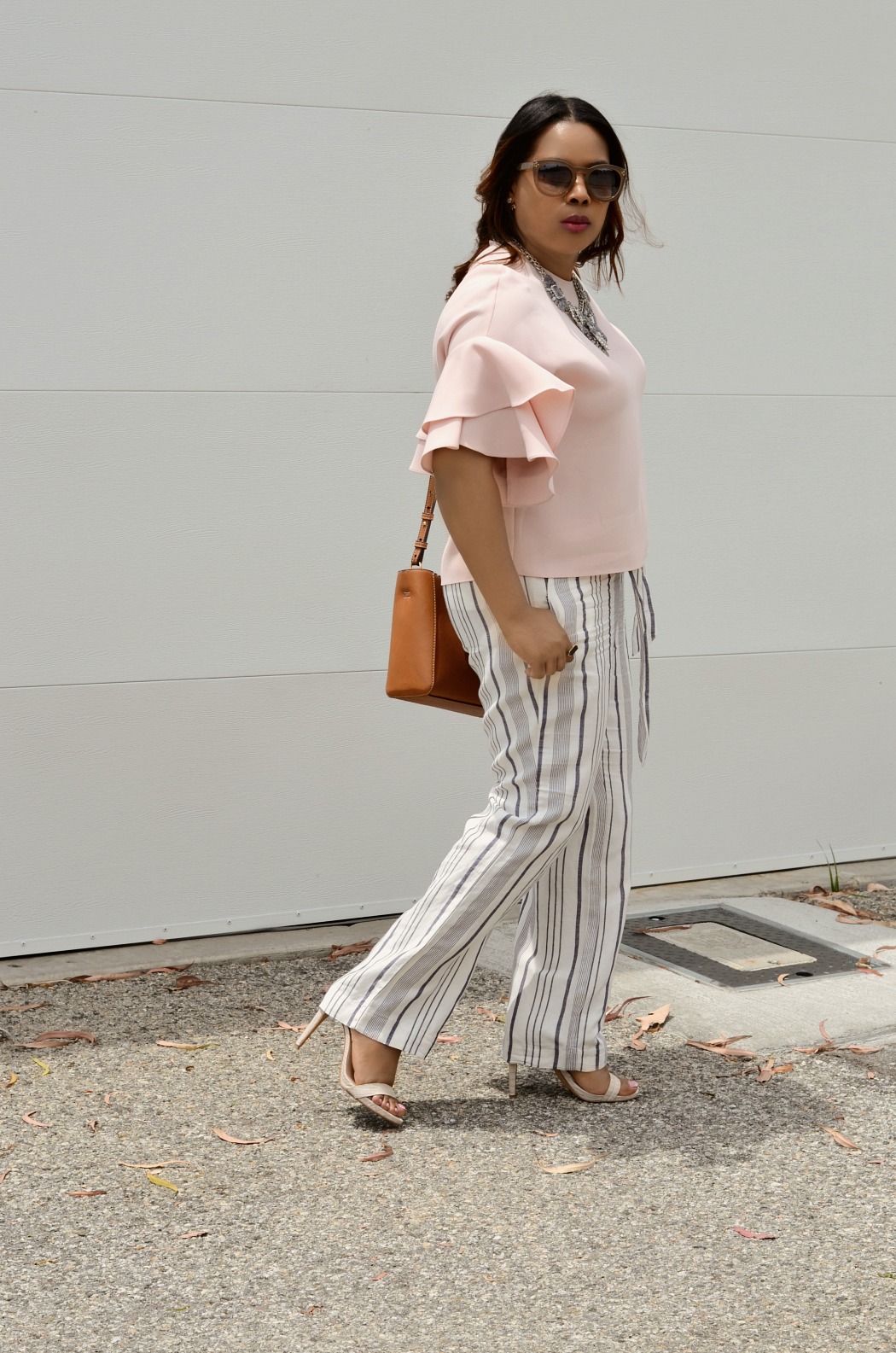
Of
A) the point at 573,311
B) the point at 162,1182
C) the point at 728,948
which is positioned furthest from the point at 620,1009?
the point at 573,311

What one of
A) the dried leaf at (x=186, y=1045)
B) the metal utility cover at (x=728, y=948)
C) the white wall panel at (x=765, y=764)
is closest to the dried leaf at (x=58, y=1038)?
the dried leaf at (x=186, y=1045)

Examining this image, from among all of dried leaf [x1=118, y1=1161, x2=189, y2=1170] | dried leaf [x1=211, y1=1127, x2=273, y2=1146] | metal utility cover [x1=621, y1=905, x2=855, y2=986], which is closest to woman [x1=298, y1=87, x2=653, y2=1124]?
dried leaf [x1=211, y1=1127, x2=273, y2=1146]

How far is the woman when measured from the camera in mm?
2719

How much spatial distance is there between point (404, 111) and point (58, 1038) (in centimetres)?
259

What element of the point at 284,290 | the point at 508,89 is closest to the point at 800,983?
the point at 284,290

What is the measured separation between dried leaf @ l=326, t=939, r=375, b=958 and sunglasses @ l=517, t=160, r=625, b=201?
2.14 meters

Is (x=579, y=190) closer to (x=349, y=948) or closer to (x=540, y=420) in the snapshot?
(x=540, y=420)

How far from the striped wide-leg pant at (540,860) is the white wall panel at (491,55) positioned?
1838mm

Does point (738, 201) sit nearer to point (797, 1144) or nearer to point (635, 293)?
point (635, 293)

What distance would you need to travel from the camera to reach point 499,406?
269cm

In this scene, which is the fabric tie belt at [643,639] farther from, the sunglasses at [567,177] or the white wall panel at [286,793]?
the white wall panel at [286,793]

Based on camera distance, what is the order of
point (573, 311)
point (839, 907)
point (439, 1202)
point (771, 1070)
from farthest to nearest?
point (839, 907), point (771, 1070), point (573, 311), point (439, 1202)

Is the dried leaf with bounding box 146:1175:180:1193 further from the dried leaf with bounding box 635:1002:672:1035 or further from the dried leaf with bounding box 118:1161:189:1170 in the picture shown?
the dried leaf with bounding box 635:1002:672:1035

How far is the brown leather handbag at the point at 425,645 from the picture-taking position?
115 inches
